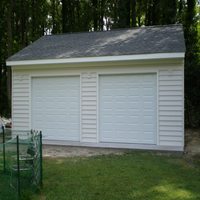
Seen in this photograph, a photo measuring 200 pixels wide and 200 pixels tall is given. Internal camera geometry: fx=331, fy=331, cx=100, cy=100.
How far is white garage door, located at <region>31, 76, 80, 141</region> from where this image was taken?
10.4 meters

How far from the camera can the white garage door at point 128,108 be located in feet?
31.7

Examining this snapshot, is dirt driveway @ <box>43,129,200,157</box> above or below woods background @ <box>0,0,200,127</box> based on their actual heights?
below

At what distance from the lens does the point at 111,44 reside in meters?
10.7

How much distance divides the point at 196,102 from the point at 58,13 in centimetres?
1632

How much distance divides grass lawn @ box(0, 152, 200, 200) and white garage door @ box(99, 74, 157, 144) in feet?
4.82

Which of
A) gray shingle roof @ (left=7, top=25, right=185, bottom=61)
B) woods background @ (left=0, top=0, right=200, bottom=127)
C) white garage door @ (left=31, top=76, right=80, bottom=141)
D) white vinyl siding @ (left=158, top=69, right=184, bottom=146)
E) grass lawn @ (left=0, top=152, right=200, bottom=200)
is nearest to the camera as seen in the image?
grass lawn @ (left=0, top=152, right=200, bottom=200)

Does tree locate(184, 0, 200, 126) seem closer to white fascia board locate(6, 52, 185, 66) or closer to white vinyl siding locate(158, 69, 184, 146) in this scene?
white vinyl siding locate(158, 69, 184, 146)

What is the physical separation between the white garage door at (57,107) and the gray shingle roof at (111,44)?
34.3 inches

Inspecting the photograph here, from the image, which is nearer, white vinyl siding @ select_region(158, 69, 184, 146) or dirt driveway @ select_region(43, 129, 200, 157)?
dirt driveway @ select_region(43, 129, 200, 157)

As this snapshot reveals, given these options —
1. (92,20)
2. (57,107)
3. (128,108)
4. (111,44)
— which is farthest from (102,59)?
(92,20)

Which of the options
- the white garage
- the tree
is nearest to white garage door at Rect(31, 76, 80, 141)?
the white garage

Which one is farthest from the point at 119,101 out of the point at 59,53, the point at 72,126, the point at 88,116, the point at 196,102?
the point at 196,102

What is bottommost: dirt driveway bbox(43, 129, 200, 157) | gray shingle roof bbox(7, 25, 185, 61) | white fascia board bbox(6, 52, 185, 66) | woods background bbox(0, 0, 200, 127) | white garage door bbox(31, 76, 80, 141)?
dirt driveway bbox(43, 129, 200, 157)

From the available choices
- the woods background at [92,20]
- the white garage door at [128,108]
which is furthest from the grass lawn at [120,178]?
the woods background at [92,20]
